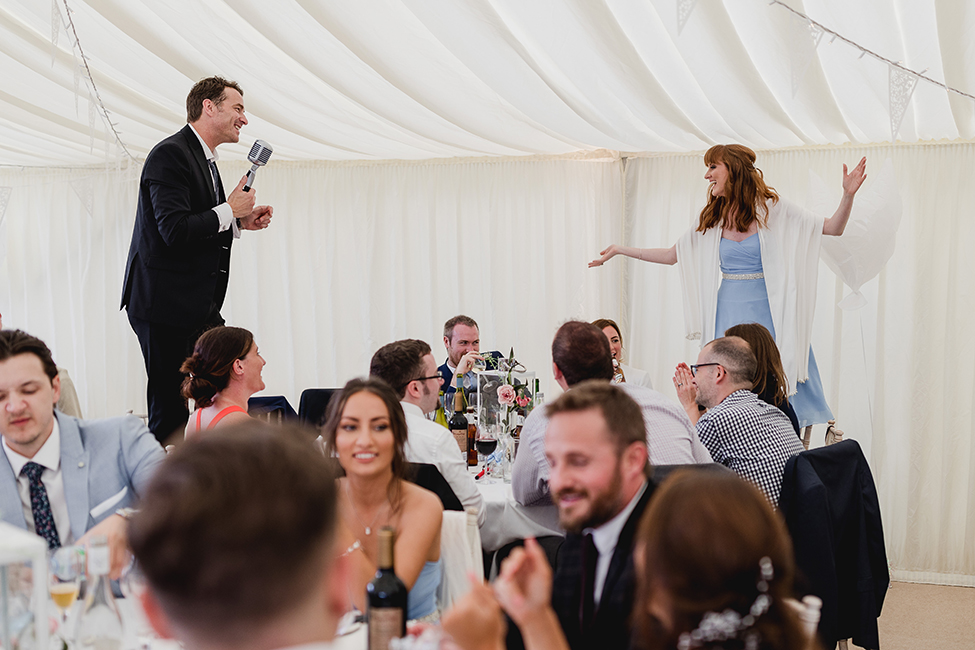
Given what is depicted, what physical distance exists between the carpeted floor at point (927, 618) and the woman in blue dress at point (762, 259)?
120cm

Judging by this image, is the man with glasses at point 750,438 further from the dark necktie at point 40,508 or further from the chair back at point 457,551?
the dark necktie at point 40,508

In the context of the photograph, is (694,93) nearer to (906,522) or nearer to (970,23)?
(970,23)

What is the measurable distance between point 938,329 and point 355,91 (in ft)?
12.6

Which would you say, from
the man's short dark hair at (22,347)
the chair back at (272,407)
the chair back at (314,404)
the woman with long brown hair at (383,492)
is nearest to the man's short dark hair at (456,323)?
the chair back at (314,404)

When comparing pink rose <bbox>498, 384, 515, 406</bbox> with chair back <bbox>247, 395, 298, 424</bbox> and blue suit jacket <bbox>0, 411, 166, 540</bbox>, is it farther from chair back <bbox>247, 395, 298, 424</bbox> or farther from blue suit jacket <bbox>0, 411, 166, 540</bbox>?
blue suit jacket <bbox>0, 411, 166, 540</bbox>

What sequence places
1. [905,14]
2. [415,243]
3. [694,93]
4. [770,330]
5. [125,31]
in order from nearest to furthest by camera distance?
[905,14] → [125,31] → [694,93] → [770,330] → [415,243]

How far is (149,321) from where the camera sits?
328cm

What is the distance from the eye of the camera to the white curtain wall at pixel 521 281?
520cm

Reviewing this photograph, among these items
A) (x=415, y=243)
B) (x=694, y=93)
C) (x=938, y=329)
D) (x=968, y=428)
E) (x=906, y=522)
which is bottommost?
(x=906, y=522)

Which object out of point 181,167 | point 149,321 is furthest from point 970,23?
point 149,321

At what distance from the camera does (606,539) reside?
174cm

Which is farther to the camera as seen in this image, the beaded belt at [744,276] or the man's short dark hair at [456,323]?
the man's short dark hair at [456,323]

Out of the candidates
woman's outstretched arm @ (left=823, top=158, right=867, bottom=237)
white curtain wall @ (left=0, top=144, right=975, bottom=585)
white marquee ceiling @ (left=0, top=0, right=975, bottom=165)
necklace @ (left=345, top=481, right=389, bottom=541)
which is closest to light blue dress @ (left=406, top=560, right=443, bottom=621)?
necklace @ (left=345, top=481, right=389, bottom=541)

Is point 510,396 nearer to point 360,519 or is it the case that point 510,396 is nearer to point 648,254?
point 360,519
